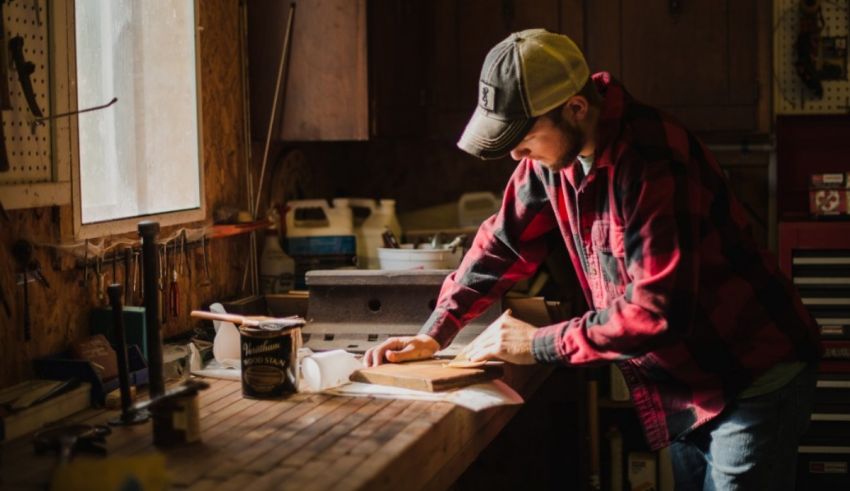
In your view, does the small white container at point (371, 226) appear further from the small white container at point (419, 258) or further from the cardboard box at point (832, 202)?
the cardboard box at point (832, 202)

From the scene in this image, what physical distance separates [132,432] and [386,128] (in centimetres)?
168

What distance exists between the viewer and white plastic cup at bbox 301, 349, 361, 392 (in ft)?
6.93

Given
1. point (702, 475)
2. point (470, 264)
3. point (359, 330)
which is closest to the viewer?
point (702, 475)

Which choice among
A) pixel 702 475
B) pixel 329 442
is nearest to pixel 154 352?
pixel 329 442

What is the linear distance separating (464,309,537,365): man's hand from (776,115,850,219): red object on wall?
2040 millimetres

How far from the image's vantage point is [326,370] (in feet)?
6.94

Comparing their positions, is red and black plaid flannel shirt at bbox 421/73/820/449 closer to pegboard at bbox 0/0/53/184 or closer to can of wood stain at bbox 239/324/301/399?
can of wood stain at bbox 239/324/301/399

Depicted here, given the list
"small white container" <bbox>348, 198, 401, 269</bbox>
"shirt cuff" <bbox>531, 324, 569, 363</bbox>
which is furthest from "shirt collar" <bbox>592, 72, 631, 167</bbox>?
"small white container" <bbox>348, 198, 401, 269</bbox>

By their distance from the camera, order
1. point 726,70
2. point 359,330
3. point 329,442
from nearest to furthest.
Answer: point 329,442 < point 359,330 < point 726,70

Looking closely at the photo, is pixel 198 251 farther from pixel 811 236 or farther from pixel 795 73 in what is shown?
pixel 795 73

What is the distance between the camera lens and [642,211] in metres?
1.81

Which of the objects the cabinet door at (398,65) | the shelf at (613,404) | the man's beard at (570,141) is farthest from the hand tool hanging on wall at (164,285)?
the shelf at (613,404)

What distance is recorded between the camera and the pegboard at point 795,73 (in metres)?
3.76

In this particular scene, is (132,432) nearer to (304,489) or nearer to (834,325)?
(304,489)
